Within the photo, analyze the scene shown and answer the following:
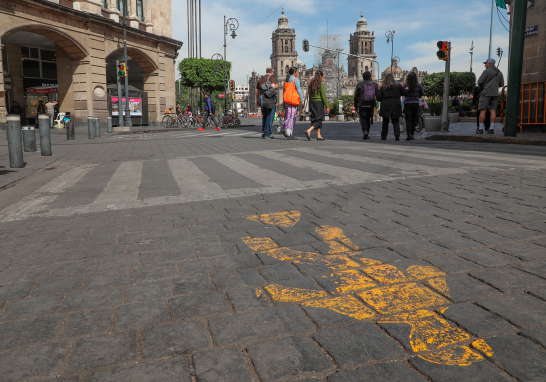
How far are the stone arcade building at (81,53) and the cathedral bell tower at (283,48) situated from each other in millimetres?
116662

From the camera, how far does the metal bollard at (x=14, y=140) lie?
309 inches

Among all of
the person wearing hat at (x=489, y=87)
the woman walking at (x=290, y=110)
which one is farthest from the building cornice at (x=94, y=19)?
the person wearing hat at (x=489, y=87)

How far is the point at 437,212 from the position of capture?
13.3 ft

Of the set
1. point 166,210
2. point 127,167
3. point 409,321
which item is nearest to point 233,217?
point 166,210

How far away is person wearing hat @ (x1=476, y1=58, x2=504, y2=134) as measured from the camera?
42.9 feet

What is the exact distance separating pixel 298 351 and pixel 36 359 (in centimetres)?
105

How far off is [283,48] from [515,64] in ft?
470

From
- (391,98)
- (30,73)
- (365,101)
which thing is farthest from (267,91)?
(30,73)

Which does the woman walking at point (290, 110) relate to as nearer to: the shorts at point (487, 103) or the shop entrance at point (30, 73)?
the shorts at point (487, 103)

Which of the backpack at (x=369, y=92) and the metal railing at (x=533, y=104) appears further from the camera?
the metal railing at (x=533, y=104)

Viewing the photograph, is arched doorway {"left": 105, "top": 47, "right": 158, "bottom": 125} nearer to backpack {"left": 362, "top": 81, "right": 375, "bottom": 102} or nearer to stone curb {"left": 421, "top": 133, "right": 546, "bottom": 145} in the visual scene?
backpack {"left": 362, "top": 81, "right": 375, "bottom": 102}

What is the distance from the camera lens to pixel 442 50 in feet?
47.4

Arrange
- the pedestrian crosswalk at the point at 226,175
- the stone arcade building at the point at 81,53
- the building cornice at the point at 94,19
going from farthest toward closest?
the stone arcade building at the point at 81,53 → the building cornice at the point at 94,19 → the pedestrian crosswalk at the point at 226,175

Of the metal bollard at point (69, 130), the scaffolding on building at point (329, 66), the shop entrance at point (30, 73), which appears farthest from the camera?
the scaffolding on building at point (329, 66)
